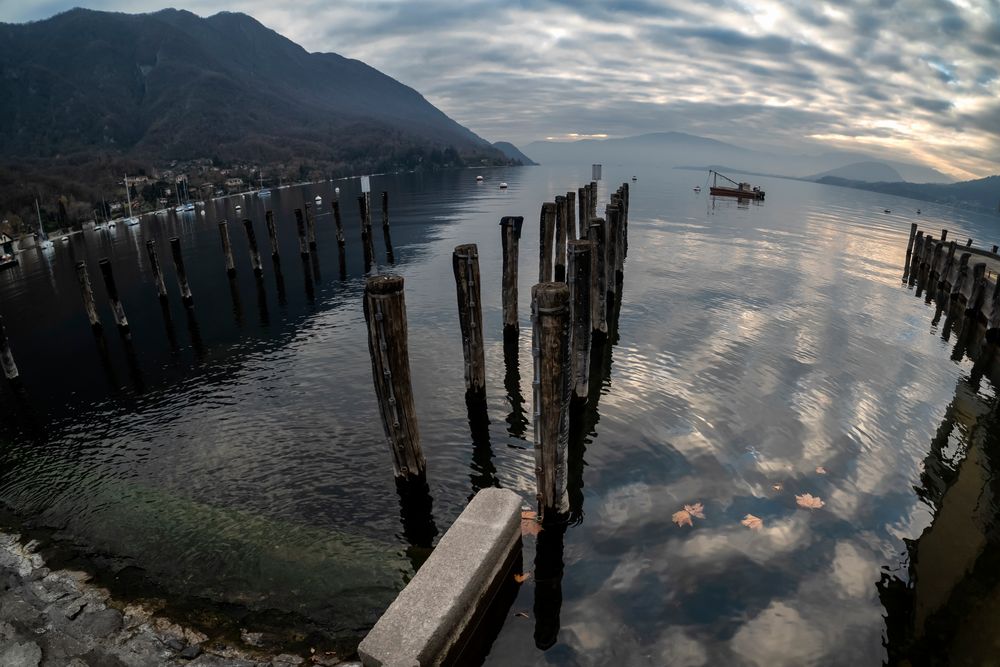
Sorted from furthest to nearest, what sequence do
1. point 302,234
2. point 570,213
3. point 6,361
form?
1. point 302,234
2. point 570,213
3. point 6,361

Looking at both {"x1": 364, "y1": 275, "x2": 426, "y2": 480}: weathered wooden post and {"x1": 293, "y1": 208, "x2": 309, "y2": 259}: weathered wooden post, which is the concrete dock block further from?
{"x1": 293, "y1": 208, "x2": 309, "y2": 259}: weathered wooden post

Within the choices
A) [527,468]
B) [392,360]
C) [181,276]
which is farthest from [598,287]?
[181,276]

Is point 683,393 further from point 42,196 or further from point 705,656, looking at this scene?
point 42,196

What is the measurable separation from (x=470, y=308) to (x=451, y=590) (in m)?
7.22

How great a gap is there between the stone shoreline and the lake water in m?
0.37

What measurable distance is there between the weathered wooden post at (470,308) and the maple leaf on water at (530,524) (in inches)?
181

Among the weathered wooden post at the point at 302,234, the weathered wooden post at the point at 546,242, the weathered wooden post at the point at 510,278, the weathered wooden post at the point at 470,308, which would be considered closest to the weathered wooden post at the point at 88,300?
the weathered wooden post at the point at 302,234

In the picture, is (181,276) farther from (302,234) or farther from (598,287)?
(598,287)

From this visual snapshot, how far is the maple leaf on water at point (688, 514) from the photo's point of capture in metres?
9.63

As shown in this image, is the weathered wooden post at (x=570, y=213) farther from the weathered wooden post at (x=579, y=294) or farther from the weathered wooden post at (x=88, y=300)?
the weathered wooden post at (x=88, y=300)

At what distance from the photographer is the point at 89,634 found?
723 centimetres

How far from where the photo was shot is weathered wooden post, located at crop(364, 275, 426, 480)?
8.38 meters

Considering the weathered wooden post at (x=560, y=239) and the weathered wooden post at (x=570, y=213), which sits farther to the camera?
the weathered wooden post at (x=570, y=213)

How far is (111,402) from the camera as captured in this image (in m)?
15.3
